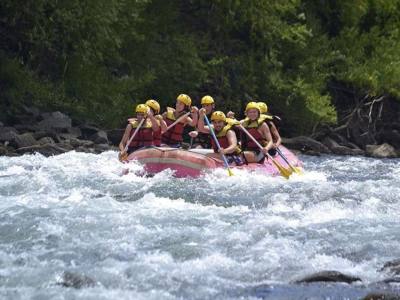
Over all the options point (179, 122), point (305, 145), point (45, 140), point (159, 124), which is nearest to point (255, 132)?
point (179, 122)

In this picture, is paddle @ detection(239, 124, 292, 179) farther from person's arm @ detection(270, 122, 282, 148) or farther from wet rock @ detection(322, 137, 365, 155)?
wet rock @ detection(322, 137, 365, 155)

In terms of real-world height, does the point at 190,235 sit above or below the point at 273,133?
above

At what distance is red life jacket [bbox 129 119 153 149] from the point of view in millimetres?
13914

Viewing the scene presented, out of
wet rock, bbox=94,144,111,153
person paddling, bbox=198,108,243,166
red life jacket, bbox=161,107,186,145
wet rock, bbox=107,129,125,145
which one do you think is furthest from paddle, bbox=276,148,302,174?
wet rock, bbox=107,129,125,145

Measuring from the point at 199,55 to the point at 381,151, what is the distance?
6.05 metres

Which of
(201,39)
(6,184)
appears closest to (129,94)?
(201,39)

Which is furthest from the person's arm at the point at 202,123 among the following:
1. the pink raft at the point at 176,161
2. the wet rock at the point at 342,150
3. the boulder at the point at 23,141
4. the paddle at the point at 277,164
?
the wet rock at the point at 342,150

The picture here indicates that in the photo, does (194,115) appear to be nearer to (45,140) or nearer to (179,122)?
(179,122)

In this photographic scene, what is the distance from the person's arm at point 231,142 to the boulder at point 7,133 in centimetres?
640

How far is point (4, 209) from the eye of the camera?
941cm

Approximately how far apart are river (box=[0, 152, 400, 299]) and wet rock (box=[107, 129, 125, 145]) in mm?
8156

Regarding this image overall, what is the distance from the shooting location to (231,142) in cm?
1349

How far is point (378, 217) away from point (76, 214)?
3.50 m

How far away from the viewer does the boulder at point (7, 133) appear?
18.1m
